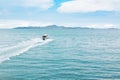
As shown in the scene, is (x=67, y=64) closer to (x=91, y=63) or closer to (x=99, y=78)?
(x=91, y=63)

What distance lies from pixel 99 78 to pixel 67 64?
28.0 feet

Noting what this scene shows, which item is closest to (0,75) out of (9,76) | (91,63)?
(9,76)

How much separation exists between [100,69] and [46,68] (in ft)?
19.6

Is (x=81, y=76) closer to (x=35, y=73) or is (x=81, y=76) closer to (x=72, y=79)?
(x=72, y=79)

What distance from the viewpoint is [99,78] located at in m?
26.4

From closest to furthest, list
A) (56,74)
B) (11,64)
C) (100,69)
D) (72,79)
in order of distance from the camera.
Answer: (72,79) < (56,74) < (100,69) < (11,64)

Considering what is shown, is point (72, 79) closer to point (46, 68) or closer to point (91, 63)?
point (46, 68)

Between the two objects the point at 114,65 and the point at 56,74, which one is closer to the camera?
the point at 56,74

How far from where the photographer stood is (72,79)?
2570 cm

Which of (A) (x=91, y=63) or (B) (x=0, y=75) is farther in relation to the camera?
(A) (x=91, y=63)

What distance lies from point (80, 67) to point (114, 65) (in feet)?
15.1

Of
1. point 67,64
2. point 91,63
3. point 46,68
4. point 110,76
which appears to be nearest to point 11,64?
point 46,68

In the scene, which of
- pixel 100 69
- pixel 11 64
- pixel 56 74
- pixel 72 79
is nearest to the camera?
pixel 72 79

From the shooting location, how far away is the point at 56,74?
28047mm
